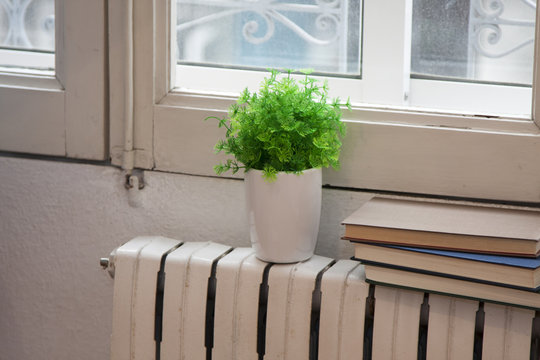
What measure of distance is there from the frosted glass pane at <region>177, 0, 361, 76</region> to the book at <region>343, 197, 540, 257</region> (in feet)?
0.98

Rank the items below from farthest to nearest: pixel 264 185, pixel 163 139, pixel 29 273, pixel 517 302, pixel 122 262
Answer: pixel 29 273 < pixel 163 139 < pixel 122 262 < pixel 264 185 < pixel 517 302

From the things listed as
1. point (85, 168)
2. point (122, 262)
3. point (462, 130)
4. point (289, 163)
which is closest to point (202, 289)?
point (122, 262)

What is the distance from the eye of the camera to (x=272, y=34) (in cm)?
147

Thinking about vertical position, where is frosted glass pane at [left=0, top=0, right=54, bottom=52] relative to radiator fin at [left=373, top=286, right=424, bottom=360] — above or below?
above

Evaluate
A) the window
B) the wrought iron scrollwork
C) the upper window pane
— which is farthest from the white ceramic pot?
the upper window pane

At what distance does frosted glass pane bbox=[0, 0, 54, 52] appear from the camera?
62.2 inches

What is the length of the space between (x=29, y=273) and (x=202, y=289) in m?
0.49

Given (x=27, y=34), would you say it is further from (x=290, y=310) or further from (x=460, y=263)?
(x=460, y=263)

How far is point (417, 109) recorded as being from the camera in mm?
1372

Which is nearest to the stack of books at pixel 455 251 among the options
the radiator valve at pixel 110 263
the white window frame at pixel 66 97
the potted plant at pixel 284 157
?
the potted plant at pixel 284 157

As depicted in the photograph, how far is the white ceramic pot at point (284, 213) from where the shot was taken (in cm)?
128

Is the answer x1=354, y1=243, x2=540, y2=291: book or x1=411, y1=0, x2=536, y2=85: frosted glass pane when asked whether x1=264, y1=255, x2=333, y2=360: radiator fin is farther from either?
x1=411, y1=0, x2=536, y2=85: frosted glass pane

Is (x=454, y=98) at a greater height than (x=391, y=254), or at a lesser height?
greater

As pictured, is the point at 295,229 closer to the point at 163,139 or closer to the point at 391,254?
the point at 391,254
